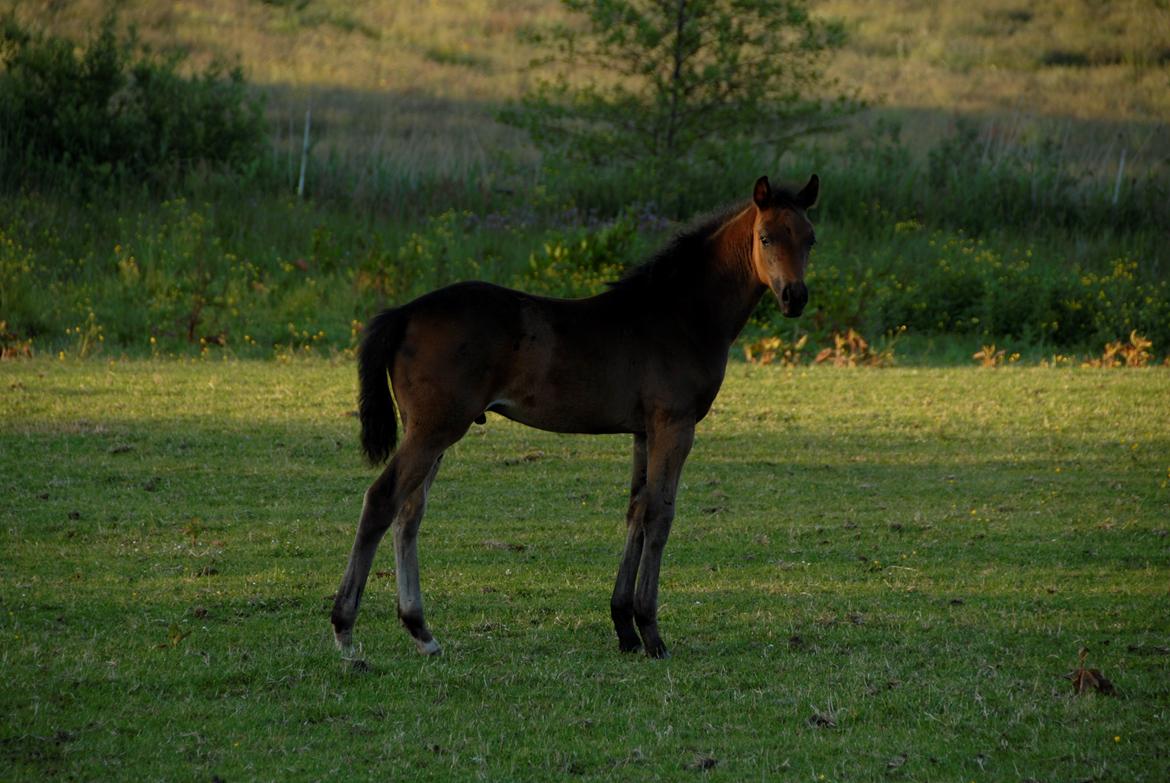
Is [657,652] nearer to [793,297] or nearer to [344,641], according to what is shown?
[344,641]

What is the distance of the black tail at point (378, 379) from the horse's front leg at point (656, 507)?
1438 mm

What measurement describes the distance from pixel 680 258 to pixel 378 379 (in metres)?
1.94

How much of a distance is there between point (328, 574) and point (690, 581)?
238cm

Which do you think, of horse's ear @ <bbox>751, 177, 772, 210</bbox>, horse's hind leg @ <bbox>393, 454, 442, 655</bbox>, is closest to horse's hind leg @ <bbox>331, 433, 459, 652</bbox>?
horse's hind leg @ <bbox>393, 454, 442, 655</bbox>

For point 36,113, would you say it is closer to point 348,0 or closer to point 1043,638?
point 1043,638

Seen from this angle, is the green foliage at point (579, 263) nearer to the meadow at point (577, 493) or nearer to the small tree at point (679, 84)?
the meadow at point (577, 493)

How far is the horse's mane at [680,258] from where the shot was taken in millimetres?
7684

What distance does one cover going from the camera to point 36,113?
2361 centimetres

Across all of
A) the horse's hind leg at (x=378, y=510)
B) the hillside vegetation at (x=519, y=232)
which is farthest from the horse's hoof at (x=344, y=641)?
the hillside vegetation at (x=519, y=232)

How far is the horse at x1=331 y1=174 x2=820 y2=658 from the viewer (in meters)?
6.92

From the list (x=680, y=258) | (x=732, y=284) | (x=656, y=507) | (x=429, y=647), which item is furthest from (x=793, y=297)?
(x=429, y=647)

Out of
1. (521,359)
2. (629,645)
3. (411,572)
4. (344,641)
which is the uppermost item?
(521,359)

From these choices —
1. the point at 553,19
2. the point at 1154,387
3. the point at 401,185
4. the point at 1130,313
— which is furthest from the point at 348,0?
the point at 1154,387

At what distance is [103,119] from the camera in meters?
23.8
